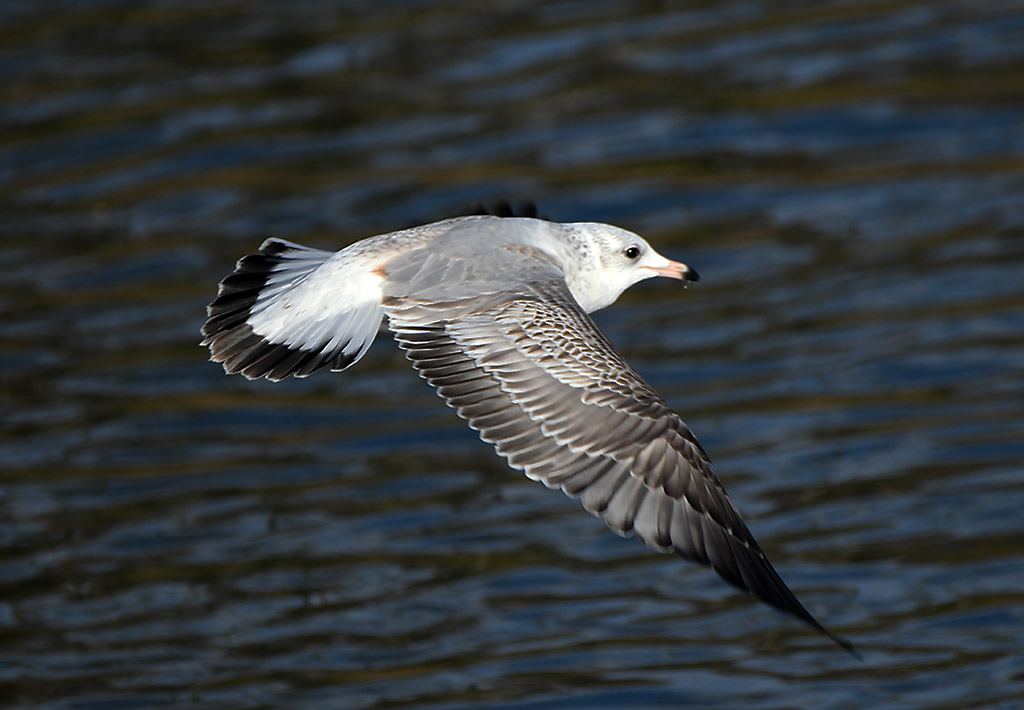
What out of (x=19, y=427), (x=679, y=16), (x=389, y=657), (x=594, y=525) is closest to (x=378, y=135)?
(x=679, y=16)

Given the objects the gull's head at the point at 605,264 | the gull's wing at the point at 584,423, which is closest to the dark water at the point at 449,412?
the gull's head at the point at 605,264

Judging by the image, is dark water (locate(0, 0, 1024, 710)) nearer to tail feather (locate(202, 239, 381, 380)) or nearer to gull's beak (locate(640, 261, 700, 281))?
gull's beak (locate(640, 261, 700, 281))

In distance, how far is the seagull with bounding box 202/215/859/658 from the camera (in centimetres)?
617

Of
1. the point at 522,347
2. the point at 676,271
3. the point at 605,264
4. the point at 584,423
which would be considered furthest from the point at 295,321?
the point at 676,271

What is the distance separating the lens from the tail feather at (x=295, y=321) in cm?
675

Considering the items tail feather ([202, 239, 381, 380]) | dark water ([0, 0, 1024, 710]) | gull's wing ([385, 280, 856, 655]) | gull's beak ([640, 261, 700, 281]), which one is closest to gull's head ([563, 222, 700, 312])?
gull's beak ([640, 261, 700, 281])

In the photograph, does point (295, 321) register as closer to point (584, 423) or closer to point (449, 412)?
point (584, 423)

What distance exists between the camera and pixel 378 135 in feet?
45.1

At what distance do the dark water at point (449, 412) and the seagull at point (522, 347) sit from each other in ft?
6.54

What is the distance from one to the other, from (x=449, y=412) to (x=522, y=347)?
4.16m

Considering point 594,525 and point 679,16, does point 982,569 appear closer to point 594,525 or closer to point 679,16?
point 594,525

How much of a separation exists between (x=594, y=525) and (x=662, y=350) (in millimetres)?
1858

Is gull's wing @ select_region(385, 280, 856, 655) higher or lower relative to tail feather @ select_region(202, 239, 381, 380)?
lower

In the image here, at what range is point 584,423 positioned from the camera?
629cm
